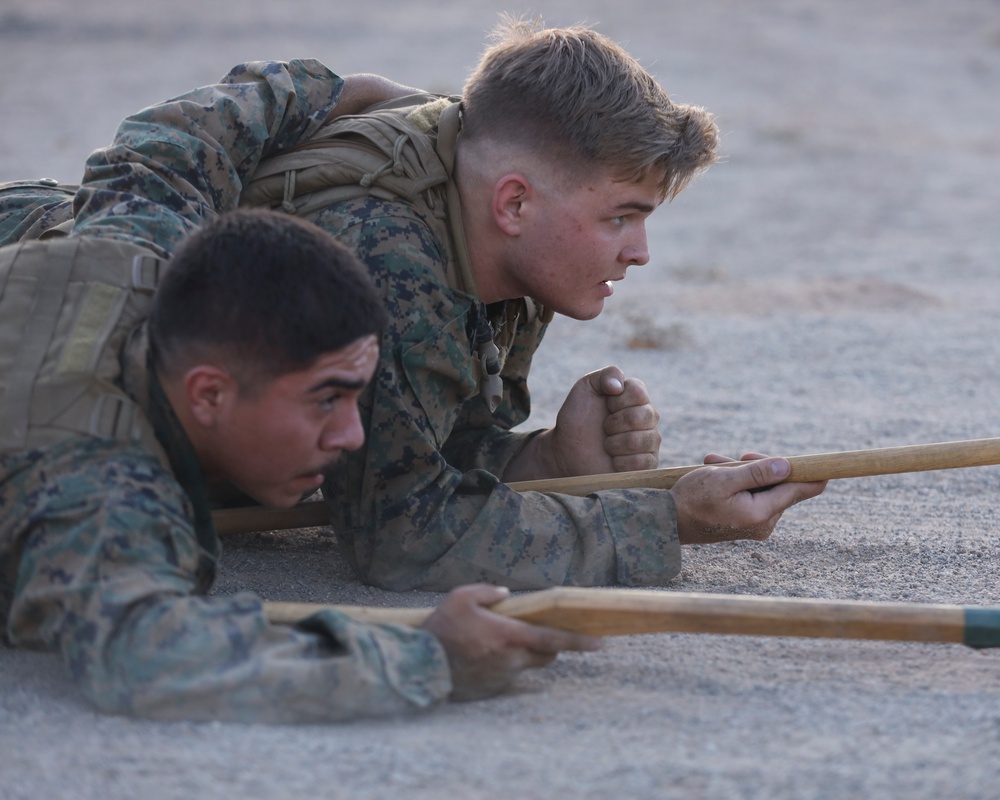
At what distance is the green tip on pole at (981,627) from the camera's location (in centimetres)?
271

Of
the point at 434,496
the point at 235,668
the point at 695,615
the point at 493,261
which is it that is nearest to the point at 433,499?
the point at 434,496

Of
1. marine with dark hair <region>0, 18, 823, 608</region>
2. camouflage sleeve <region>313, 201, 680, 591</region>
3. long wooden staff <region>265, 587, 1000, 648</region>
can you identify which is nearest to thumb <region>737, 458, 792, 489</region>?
marine with dark hair <region>0, 18, 823, 608</region>

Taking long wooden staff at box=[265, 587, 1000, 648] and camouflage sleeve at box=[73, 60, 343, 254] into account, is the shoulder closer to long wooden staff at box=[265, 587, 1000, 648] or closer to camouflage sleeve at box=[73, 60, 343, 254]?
long wooden staff at box=[265, 587, 1000, 648]

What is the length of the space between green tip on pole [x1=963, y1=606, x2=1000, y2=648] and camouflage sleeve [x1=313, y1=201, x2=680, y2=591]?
38.5 inches

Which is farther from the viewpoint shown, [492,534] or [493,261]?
[493,261]

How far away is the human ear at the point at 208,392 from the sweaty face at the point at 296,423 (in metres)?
0.02

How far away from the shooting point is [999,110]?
64.5ft

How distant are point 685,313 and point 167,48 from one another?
13880mm

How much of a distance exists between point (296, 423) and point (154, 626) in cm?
51

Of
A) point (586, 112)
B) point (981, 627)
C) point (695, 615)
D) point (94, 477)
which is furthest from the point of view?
point (586, 112)

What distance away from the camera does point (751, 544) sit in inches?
161

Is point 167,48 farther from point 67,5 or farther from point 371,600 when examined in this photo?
point 371,600

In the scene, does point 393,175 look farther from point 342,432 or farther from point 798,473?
point 798,473

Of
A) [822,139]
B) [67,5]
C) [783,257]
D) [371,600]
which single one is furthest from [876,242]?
[67,5]
